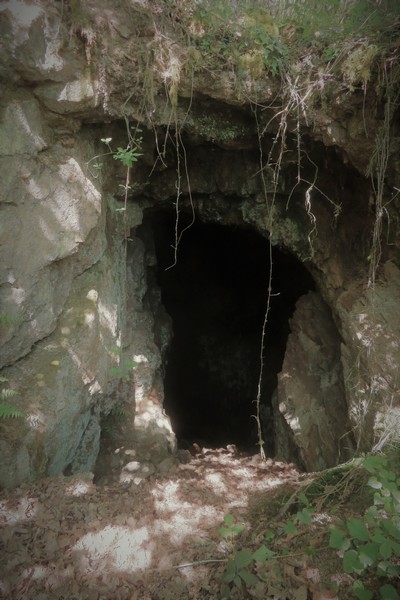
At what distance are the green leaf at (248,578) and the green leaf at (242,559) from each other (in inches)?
1.4

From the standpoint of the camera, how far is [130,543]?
2.65 m

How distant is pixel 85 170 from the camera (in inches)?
147

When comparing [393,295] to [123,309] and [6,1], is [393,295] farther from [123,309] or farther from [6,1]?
[6,1]

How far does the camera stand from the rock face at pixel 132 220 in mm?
3129

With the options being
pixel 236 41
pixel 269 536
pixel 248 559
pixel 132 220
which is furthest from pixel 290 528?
pixel 236 41

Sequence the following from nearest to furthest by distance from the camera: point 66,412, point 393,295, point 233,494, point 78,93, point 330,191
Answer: point 78,93 → point 66,412 → point 233,494 → point 393,295 → point 330,191

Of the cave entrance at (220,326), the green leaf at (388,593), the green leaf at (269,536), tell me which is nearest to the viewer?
the green leaf at (388,593)

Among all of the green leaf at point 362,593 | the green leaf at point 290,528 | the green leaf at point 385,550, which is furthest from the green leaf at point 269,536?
the green leaf at point 385,550

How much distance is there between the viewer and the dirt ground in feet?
7.41

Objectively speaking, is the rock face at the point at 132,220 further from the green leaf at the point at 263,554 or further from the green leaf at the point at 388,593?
the green leaf at the point at 263,554

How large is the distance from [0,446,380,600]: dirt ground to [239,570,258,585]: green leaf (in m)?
0.03

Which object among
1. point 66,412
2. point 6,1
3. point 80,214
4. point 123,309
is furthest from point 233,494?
point 6,1

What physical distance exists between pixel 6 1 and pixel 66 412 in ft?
11.3

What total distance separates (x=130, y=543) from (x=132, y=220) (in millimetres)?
3757
